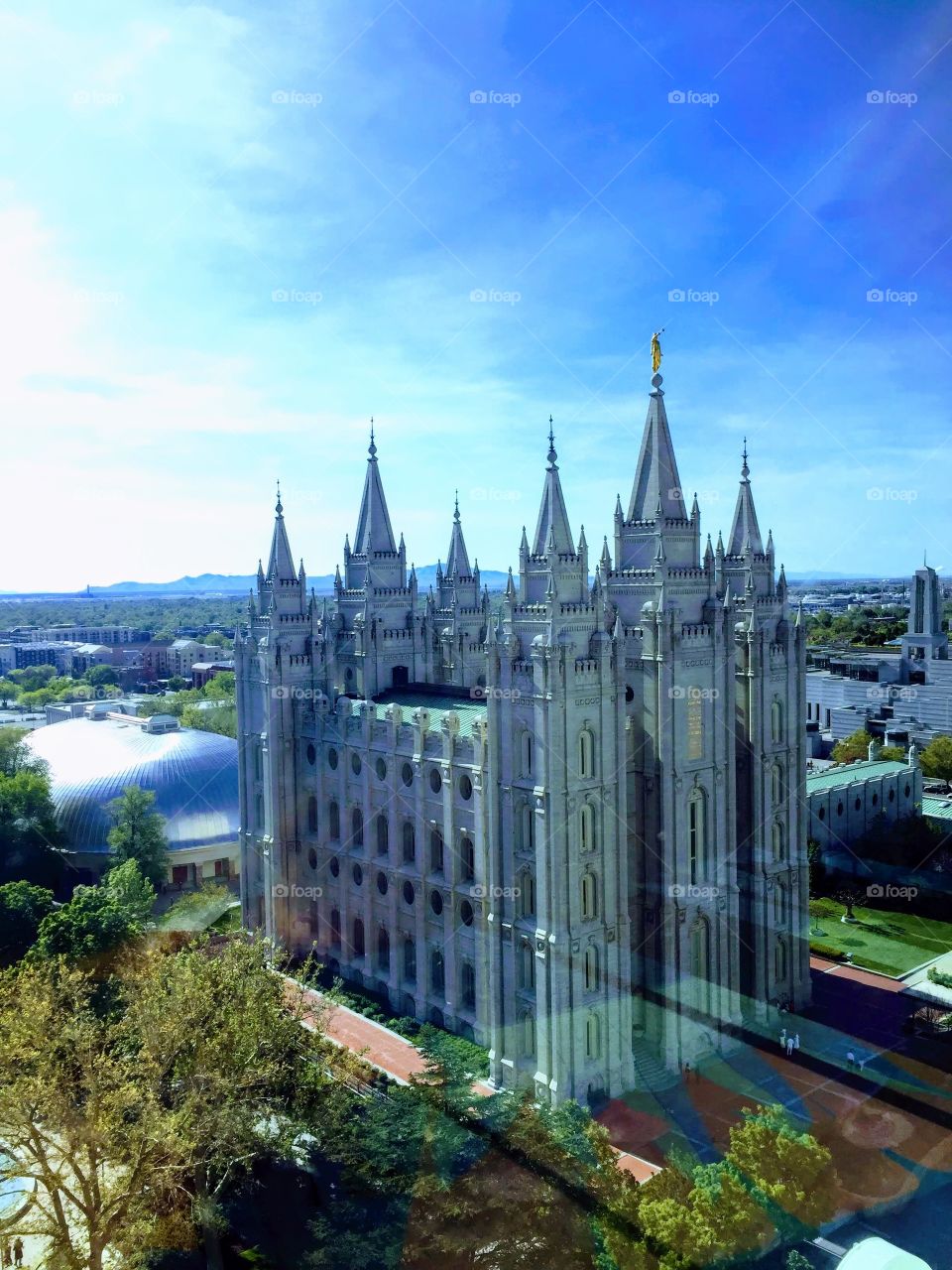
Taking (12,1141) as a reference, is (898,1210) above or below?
below

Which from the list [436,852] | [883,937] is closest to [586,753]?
[436,852]

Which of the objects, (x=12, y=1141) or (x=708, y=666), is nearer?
(x=12, y=1141)

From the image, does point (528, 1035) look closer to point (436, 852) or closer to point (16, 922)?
point (436, 852)

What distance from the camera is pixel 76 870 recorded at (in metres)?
68.2

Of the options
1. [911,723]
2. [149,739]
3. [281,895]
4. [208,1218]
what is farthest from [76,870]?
[911,723]

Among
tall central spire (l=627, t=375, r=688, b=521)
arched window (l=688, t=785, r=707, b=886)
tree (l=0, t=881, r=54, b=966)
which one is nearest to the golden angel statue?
tall central spire (l=627, t=375, r=688, b=521)

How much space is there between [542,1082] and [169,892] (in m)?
37.5

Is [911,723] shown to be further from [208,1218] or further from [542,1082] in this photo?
[208,1218]

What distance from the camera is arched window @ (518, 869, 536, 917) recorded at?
40.0 meters

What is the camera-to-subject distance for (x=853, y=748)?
83625mm

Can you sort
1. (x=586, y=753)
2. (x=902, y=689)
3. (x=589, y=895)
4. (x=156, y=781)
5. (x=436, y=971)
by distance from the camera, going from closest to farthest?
(x=589, y=895), (x=586, y=753), (x=436, y=971), (x=156, y=781), (x=902, y=689)

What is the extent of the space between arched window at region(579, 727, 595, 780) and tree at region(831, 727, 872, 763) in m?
49.3

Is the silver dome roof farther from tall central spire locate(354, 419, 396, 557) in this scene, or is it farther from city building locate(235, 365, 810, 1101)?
tall central spire locate(354, 419, 396, 557)

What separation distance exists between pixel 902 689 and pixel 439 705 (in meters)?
57.4
